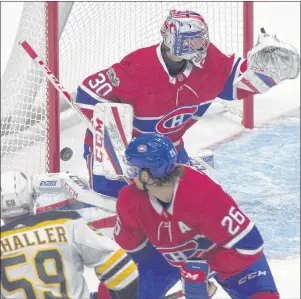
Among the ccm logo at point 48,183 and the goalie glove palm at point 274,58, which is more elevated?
the goalie glove palm at point 274,58

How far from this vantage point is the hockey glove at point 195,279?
3086 millimetres

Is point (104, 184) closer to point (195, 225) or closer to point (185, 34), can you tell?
point (185, 34)

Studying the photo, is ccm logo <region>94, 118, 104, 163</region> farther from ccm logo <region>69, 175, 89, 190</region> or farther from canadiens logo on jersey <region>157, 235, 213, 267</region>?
canadiens logo on jersey <region>157, 235, 213, 267</region>

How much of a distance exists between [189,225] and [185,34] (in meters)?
0.72

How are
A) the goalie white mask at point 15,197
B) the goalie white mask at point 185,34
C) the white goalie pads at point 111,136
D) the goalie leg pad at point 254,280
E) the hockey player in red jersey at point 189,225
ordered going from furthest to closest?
the white goalie pads at point 111,136 < the goalie white mask at point 185,34 < the goalie leg pad at point 254,280 < the hockey player in red jersey at point 189,225 < the goalie white mask at point 15,197

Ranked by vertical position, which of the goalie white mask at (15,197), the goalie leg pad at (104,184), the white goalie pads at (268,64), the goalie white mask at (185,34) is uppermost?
the goalie white mask at (185,34)

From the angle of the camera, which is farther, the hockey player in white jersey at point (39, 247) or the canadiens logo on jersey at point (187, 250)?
the canadiens logo on jersey at point (187, 250)

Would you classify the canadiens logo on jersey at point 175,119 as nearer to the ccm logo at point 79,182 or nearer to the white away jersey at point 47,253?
the ccm logo at point 79,182

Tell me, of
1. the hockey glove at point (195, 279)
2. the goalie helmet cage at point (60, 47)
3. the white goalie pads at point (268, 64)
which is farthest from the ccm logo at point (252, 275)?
the goalie helmet cage at point (60, 47)

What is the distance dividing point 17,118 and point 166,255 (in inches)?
63.7

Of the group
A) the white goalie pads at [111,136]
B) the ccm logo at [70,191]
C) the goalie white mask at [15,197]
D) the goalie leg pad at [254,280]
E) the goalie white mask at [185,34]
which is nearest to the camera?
the goalie white mask at [15,197]

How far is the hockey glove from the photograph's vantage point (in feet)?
10.1

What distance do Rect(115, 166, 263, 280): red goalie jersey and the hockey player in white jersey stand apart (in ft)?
1.38

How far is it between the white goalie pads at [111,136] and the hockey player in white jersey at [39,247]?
3.35 feet
